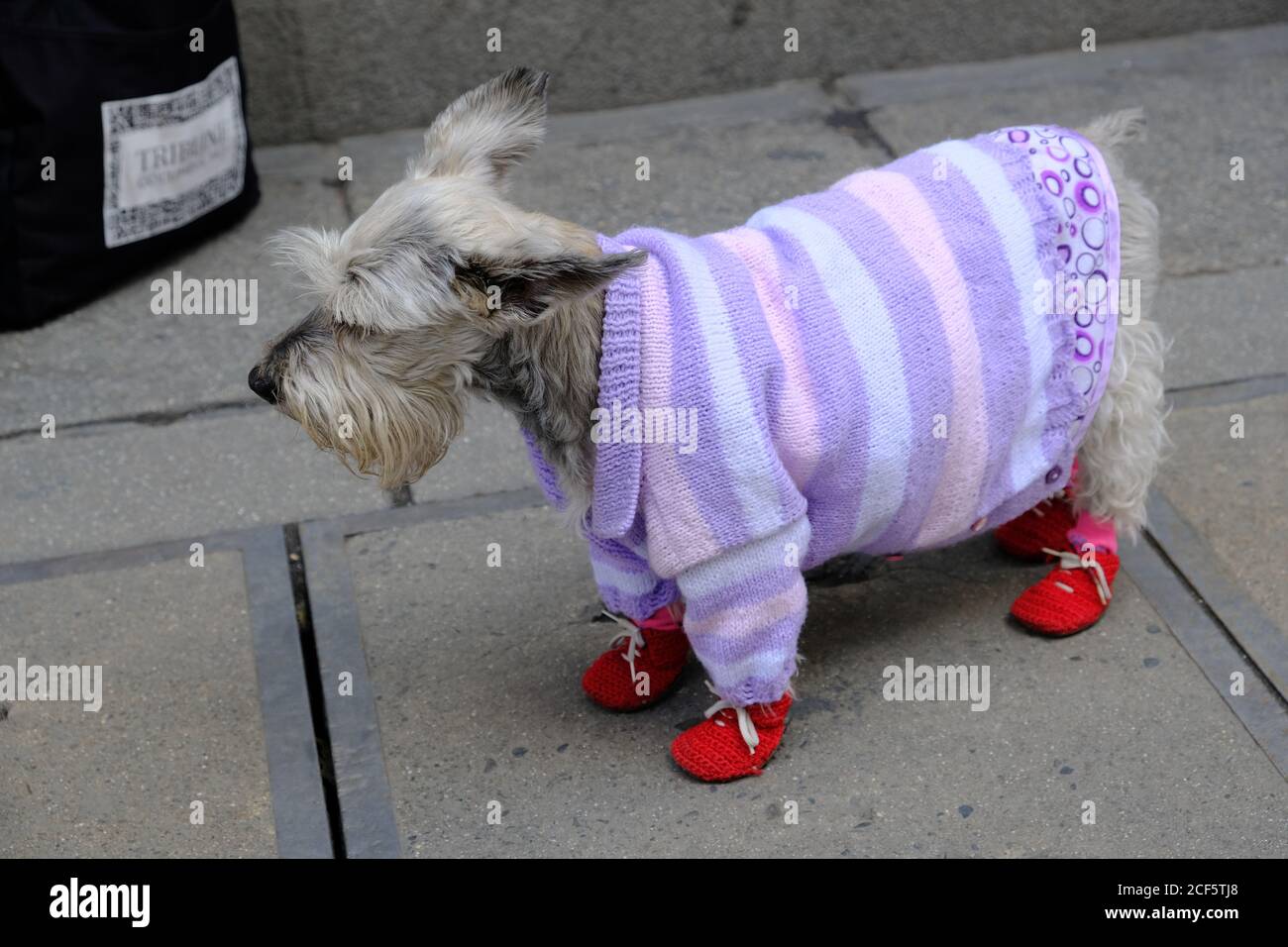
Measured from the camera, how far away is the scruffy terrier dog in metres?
3.12

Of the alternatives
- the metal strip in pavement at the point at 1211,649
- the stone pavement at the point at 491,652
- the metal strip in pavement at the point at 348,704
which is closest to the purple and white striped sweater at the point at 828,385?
the stone pavement at the point at 491,652

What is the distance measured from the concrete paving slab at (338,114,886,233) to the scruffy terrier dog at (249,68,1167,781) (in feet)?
6.75

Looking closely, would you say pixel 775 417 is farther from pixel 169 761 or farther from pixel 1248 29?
pixel 1248 29

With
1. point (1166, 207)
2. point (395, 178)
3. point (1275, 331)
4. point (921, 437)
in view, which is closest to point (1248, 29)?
point (1166, 207)

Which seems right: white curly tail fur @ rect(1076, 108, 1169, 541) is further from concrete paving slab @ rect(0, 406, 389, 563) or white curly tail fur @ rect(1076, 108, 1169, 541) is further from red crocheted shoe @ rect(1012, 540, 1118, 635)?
concrete paving slab @ rect(0, 406, 389, 563)

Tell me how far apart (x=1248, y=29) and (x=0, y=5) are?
17.1 ft

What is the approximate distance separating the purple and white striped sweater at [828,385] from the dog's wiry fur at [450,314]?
0.11 m

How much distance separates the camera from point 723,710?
3584 millimetres

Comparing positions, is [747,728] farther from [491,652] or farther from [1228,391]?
Answer: [1228,391]

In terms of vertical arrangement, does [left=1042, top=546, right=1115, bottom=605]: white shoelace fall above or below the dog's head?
below

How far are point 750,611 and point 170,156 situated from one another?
10.1ft

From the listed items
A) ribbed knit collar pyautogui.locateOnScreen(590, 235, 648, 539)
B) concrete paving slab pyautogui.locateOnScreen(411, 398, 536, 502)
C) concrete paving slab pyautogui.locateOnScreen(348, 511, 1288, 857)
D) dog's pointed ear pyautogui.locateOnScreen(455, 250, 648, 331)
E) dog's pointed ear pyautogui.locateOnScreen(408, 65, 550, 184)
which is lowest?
concrete paving slab pyautogui.locateOnScreen(348, 511, 1288, 857)

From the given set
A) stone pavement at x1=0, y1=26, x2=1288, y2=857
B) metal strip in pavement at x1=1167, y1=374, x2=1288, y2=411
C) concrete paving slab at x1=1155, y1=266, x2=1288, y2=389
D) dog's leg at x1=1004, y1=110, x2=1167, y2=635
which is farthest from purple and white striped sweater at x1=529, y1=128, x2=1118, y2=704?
concrete paving slab at x1=1155, y1=266, x2=1288, y2=389

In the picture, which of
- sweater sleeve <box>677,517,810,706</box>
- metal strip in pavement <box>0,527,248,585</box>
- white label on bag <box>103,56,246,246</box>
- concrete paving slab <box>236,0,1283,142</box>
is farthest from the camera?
concrete paving slab <box>236,0,1283,142</box>
